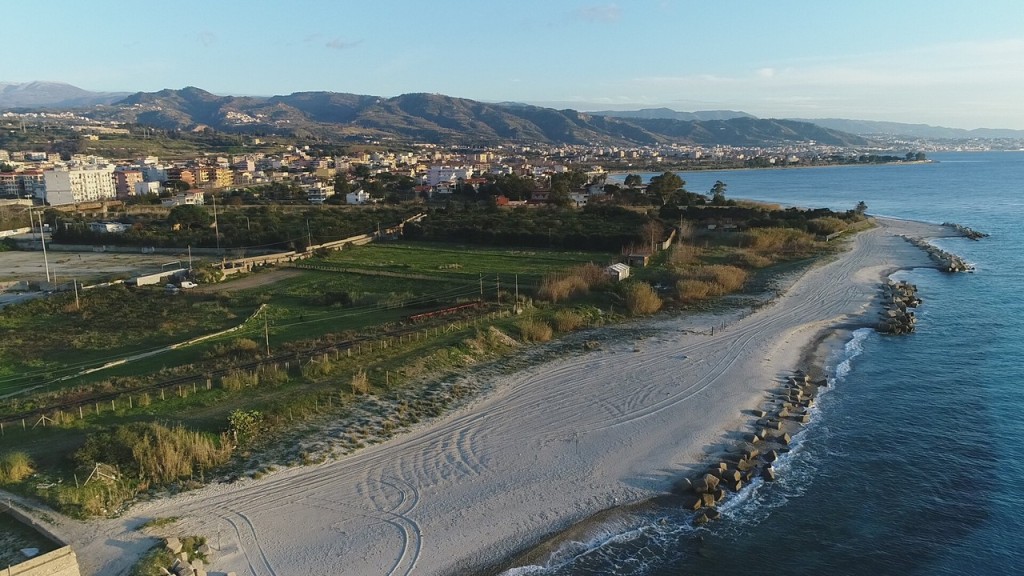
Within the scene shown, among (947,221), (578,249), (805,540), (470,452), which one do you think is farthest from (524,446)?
(947,221)

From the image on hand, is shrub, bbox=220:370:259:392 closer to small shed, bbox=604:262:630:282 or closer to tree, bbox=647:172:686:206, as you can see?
small shed, bbox=604:262:630:282

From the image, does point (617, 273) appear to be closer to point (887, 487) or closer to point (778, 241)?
point (778, 241)

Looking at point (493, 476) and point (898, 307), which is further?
point (898, 307)

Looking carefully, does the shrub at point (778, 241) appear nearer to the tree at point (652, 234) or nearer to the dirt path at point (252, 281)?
the tree at point (652, 234)

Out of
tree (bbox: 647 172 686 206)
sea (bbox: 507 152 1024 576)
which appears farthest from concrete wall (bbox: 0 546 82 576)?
tree (bbox: 647 172 686 206)

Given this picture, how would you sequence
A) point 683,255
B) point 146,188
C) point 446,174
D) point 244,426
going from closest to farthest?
point 244,426 < point 683,255 < point 146,188 < point 446,174

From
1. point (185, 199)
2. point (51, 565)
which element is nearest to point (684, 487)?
point (51, 565)

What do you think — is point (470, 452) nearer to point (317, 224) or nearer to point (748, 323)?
point (748, 323)
